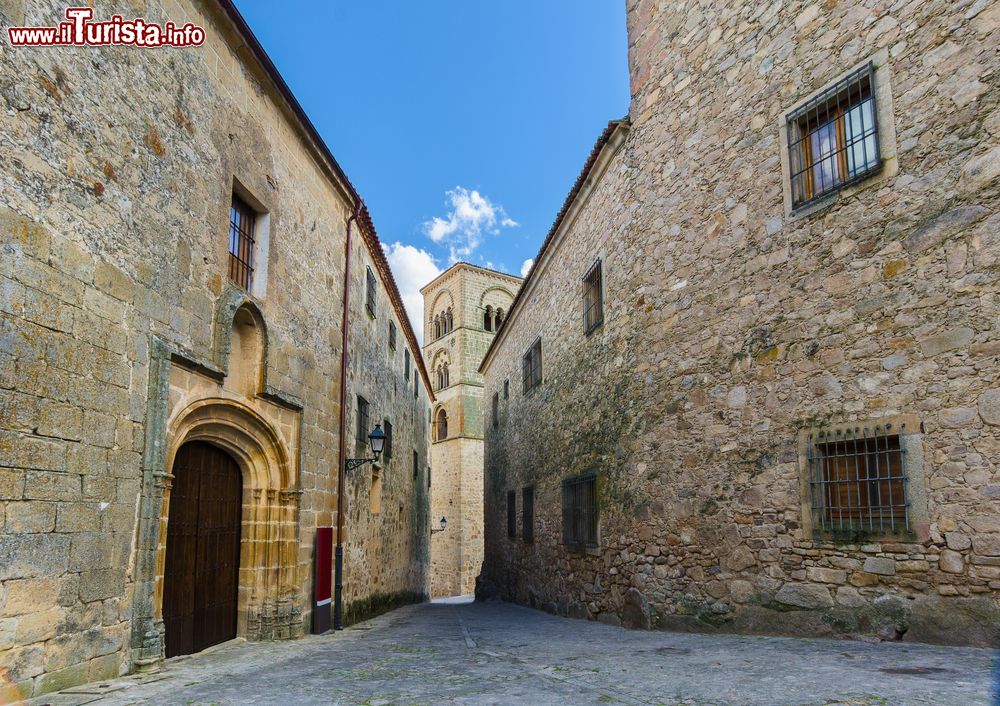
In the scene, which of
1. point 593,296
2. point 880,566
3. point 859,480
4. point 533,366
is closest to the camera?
point 880,566

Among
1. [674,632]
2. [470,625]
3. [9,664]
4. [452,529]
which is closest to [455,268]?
[452,529]

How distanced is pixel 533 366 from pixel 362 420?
4.20m

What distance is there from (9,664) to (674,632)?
5936 mm

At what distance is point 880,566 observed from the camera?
222 inches

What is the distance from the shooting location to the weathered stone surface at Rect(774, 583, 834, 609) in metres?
6.03

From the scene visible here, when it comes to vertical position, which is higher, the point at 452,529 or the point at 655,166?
the point at 655,166

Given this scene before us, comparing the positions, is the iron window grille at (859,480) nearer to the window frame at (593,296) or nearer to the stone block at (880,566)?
the stone block at (880,566)

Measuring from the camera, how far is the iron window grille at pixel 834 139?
620 cm

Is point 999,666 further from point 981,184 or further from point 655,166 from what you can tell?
point 655,166

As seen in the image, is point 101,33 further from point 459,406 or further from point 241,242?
point 459,406

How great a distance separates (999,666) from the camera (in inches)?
175

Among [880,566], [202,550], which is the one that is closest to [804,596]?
[880,566]

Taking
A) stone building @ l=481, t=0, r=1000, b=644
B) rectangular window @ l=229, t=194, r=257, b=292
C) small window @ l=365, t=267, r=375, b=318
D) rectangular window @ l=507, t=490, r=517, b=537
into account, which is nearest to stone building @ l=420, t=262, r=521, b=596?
rectangular window @ l=507, t=490, r=517, b=537

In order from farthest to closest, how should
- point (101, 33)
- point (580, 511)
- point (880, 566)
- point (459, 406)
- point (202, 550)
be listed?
point (459, 406), point (580, 511), point (202, 550), point (880, 566), point (101, 33)
